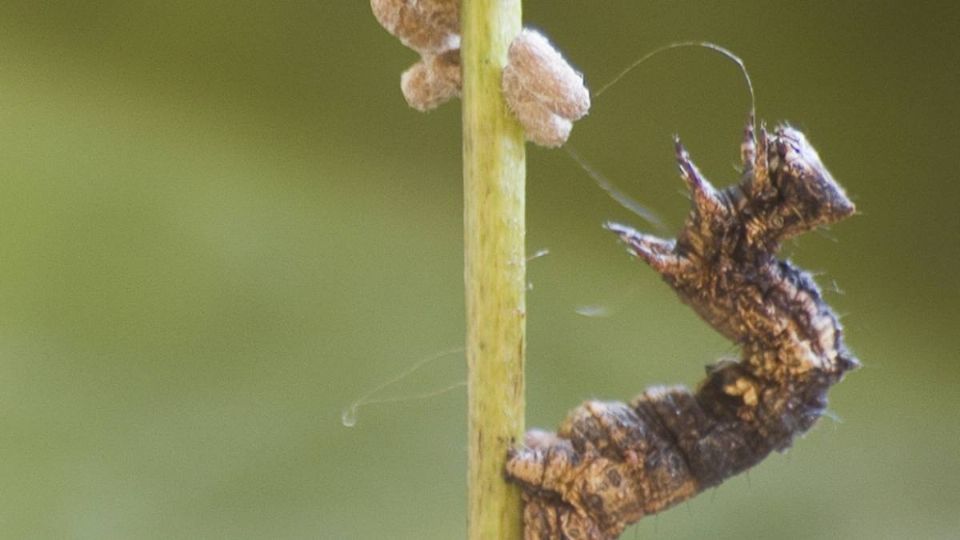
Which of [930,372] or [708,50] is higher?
[708,50]

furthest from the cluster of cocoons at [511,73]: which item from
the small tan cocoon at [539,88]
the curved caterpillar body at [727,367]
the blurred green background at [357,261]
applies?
the blurred green background at [357,261]

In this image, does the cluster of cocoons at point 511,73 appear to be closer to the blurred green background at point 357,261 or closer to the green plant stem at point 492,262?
the green plant stem at point 492,262

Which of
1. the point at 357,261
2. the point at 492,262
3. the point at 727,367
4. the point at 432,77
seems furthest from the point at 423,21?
the point at 357,261

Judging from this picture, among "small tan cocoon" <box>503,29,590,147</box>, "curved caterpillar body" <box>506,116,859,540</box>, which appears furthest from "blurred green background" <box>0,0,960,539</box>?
"small tan cocoon" <box>503,29,590,147</box>

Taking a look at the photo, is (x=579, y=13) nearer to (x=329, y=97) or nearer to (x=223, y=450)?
(x=329, y=97)

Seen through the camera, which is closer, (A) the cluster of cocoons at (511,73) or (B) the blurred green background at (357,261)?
(A) the cluster of cocoons at (511,73)

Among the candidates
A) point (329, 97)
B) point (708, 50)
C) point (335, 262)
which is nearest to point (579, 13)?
point (708, 50)
